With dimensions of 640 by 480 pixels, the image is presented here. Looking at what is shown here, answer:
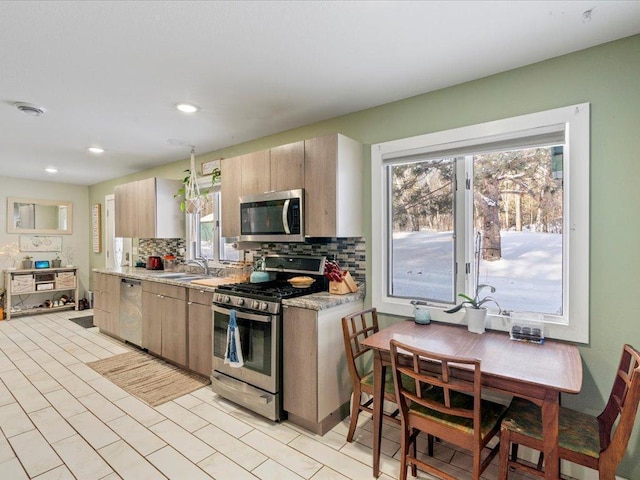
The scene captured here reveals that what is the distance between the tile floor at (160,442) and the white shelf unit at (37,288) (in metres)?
3.26

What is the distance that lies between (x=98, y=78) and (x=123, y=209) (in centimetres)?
312

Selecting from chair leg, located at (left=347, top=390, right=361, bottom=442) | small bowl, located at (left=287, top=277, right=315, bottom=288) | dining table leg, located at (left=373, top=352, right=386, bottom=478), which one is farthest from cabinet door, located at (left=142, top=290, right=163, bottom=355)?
dining table leg, located at (left=373, top=352, right=386, bottom=478)

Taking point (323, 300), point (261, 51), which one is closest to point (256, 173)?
point (261, 51)

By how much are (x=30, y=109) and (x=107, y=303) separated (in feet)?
8.89

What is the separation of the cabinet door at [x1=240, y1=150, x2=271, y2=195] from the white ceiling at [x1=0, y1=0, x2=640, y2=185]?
1.17 ft

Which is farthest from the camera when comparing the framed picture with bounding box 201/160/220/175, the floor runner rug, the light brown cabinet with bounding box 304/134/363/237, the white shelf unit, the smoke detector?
the white shelf unit

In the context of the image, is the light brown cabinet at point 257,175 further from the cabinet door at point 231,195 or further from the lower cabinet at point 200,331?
the lower cabinet at point 200,331

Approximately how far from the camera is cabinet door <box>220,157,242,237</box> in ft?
11.0

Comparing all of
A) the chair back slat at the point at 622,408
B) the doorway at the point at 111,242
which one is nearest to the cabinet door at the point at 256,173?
the chair back slat at the point at 622,408

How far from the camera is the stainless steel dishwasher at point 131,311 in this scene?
409 cm

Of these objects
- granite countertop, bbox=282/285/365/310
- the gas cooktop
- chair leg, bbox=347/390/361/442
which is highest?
the gas cooktop

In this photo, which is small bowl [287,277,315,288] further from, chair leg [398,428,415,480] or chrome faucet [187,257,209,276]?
chrome faucet [187,257,209,276]

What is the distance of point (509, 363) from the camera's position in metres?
1.69

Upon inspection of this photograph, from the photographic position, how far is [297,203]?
2.83 metres
